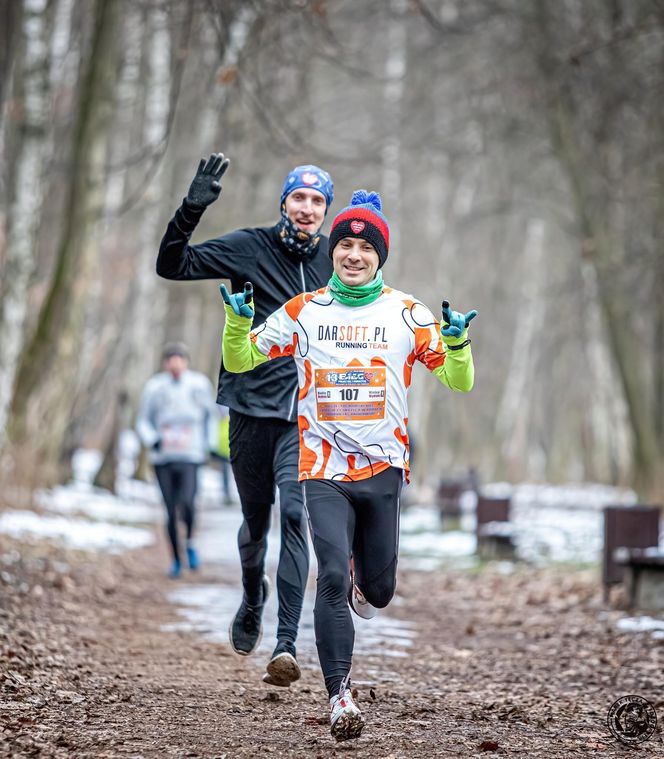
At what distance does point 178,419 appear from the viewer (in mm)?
11086

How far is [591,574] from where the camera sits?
39.4 ft

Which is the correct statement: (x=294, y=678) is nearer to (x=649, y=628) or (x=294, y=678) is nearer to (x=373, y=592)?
(x=373, y=592)

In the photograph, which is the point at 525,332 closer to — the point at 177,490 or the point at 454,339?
the point at 177,490

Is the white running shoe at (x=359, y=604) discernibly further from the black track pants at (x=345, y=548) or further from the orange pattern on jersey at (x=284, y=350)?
the orange pattern on jersey at (x=284, y=350)

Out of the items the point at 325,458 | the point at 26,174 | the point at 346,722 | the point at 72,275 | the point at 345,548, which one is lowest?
the point at 346,722

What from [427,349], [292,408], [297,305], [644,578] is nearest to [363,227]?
[297,305]

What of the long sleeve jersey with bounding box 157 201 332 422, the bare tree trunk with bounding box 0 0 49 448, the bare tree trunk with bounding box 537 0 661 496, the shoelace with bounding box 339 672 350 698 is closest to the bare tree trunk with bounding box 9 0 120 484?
the bare tree trunk with bounding box 0 0 49 448

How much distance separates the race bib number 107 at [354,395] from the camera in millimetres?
4996

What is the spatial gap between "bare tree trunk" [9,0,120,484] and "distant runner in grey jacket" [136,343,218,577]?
3116 mm

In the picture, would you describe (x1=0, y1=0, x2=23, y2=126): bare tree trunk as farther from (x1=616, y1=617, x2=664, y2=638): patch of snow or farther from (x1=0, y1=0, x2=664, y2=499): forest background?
(x1=616, y1=617, x2=664, y2=638): patch of snow

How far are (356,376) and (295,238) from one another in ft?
4.08

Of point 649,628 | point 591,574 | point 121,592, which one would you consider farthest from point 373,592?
point 591,574

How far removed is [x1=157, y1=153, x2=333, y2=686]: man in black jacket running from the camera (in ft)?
19.1
